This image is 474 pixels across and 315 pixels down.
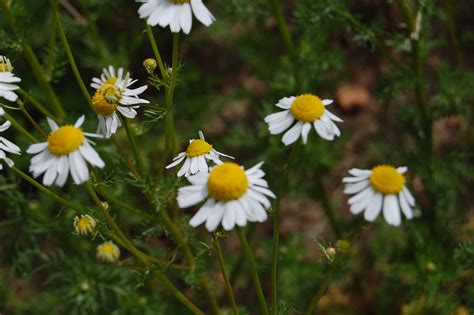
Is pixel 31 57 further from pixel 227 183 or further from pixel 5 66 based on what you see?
pixel 227 183

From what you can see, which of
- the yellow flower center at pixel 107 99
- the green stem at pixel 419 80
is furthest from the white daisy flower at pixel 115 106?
the green stem at pixel 419 80

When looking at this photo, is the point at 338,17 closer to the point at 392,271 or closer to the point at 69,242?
the point at 392,271

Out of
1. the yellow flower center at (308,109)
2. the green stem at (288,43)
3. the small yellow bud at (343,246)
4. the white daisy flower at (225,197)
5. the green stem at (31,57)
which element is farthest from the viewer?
the green stem at (288,43)

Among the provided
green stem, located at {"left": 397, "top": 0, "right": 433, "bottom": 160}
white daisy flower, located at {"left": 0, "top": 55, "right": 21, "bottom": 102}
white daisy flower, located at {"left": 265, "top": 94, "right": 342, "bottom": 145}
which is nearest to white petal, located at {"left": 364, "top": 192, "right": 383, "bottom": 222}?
white daisy flower, located at {"left": 265, "top": 94, "right": 342, "bottom": 145}

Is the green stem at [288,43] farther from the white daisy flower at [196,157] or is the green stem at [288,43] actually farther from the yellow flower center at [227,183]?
the yellow flower center at [227,183]

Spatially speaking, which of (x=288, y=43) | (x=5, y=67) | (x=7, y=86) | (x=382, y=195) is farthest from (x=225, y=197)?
(x=288, y=43)

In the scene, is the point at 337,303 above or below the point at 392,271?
below

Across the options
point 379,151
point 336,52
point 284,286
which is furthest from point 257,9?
point 284,286
